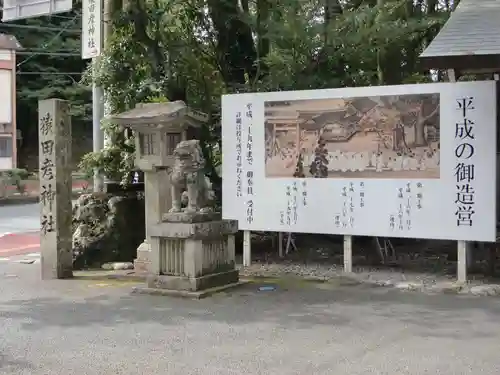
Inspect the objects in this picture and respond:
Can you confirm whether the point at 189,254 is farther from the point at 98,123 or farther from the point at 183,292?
the point at 98,123

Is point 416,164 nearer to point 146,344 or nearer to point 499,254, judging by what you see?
point 499,254

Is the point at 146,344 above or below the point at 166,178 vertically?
below

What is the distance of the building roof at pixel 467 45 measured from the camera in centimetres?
804

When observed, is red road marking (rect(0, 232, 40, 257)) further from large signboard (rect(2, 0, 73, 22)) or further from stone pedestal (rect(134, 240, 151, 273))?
large signboard (rect(2, 0, 73, 22))

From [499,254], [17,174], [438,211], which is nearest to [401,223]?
[438,211]

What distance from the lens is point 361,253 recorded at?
1203 centimetres

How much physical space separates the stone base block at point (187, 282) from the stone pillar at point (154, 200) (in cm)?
162

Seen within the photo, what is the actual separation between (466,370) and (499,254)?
5952 mm

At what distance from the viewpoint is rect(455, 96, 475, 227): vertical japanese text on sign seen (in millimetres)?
8945

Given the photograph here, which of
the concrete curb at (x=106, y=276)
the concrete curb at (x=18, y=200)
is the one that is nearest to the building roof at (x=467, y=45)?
the concrete curb at (x=106, y=276)

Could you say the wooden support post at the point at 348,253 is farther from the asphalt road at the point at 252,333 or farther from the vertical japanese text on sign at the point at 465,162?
the vertical japanese text on sign at the point at 465,162

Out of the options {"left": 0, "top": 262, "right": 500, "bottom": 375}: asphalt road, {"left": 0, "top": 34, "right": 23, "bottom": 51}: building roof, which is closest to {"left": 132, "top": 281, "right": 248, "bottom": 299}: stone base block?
{"left": 0, "top": 262, "right": 500, "bottom": 375}: asphalt road

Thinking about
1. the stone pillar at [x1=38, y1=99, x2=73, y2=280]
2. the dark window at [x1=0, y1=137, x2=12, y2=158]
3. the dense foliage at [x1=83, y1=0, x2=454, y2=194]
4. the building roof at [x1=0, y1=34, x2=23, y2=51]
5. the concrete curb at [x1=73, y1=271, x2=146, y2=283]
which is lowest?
the concrete curb at [x1=73, y1=271, x2=146, y2=283]

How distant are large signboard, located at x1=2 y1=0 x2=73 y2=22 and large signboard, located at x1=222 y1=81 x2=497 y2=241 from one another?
4516mm
